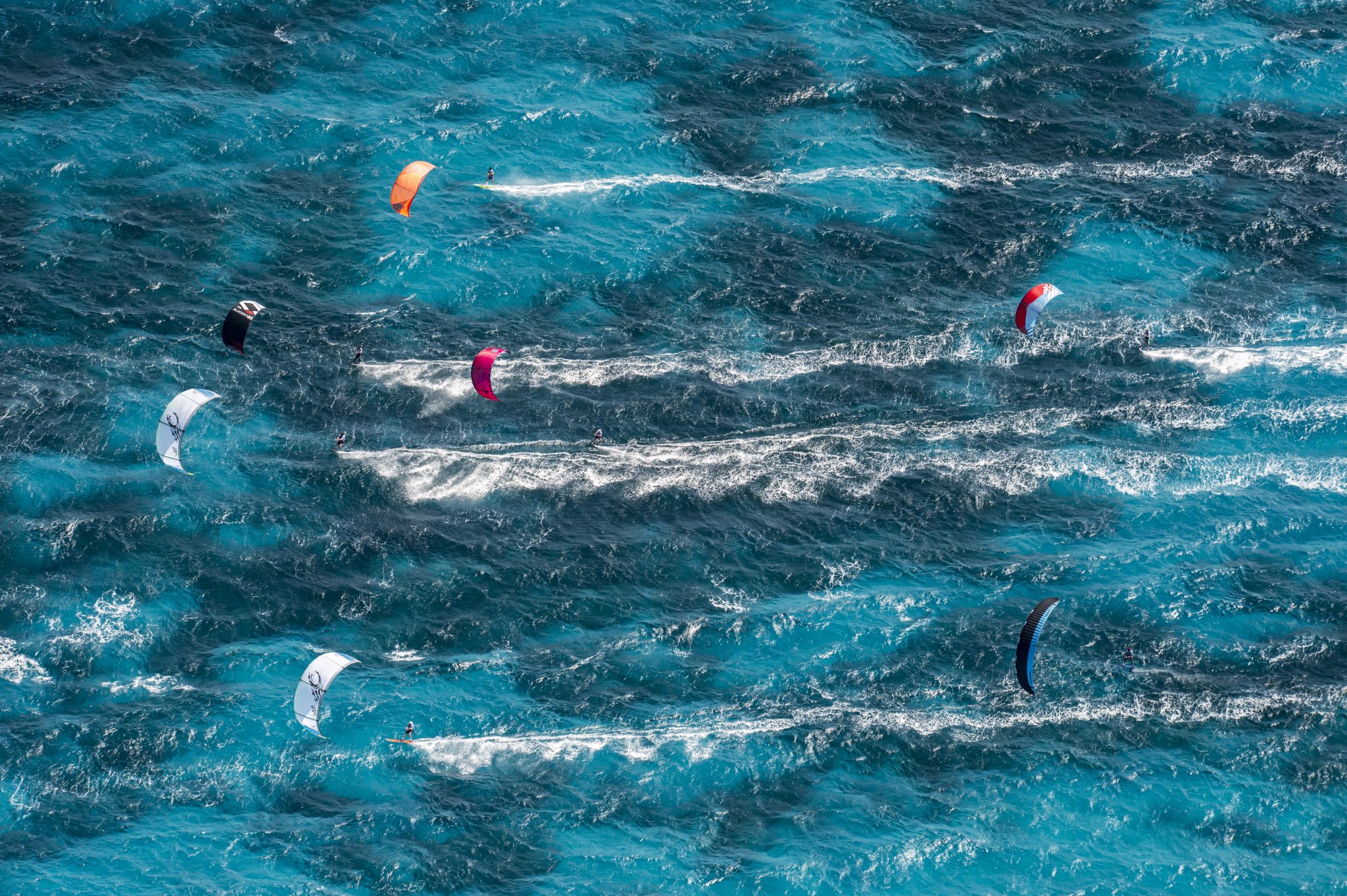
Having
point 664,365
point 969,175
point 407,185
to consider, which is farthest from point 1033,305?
point 407,185

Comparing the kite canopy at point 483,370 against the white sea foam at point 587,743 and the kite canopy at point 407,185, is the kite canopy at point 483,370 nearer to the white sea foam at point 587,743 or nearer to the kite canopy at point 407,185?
the kite canopy at point 407,185

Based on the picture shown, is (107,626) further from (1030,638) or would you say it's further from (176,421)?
(1030,638)

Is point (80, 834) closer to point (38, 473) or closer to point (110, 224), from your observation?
point (38, 473)

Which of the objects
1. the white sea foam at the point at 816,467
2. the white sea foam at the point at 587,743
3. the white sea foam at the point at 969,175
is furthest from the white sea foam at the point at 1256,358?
the white sea foam at the point at 587,743

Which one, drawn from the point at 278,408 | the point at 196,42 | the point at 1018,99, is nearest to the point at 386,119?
the point at 196,42

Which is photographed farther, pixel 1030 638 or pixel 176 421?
pixel 176 421

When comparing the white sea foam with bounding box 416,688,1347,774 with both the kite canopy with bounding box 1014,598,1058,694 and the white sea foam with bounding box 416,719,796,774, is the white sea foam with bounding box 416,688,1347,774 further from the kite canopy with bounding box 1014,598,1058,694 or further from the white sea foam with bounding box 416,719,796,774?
the kite canopy with bounding box 1014,598,1058,694
